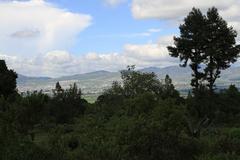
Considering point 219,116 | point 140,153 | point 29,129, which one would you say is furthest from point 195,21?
point 140,153

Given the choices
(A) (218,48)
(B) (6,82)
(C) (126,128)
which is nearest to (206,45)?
(A) (218,48)

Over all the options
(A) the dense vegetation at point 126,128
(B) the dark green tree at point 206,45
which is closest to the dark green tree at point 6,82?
(A) the dense vegetation at point 126,128

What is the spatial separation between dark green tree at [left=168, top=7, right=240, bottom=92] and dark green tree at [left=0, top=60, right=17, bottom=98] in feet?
73.3

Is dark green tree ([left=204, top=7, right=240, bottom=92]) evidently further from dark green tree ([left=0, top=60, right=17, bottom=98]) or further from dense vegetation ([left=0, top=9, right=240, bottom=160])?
dark green tree ([left=0, top=60, right=17, bottom=98])

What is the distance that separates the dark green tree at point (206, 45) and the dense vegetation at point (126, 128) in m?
0.32

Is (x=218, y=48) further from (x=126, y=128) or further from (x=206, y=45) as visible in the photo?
(x=126, y=128)

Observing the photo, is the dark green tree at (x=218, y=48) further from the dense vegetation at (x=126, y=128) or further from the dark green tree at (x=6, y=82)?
the dark green tree at (x=6, y=82)

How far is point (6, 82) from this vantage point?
69.5 metres

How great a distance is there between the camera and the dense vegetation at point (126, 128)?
20.3 m

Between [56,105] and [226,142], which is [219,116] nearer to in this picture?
[56,105]

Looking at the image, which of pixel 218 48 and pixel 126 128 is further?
pixel 218 48

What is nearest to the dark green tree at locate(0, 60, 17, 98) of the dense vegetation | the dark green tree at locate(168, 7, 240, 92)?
the dense vegetation

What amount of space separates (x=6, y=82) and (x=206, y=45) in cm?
2712

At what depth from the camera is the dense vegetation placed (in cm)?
2027
